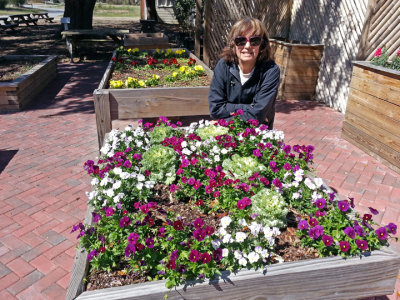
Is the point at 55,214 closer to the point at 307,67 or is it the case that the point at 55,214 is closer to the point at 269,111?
the point at 269,111

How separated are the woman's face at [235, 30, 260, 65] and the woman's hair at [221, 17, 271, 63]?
0.04 meters

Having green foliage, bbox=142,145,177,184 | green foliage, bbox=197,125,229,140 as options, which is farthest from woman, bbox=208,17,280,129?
green foliage, bbox=142,145,177,184

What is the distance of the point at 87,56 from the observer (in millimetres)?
12664

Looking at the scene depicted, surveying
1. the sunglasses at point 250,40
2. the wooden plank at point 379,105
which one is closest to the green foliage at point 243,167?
the sunglasses at point 250,40

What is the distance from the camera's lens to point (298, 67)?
7.59m

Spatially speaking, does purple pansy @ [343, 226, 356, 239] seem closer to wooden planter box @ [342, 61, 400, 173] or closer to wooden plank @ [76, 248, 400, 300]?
wooden plank @ [76, 248, 400, 300]

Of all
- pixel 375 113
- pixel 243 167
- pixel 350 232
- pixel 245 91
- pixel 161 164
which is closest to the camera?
pixel 350 232

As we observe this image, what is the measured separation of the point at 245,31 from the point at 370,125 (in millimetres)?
3160

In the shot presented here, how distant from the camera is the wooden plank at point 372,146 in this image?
468 cm

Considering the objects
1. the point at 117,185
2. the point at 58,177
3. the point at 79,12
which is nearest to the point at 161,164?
the point at 117,185

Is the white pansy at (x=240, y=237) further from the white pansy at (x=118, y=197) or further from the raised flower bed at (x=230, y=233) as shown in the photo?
the white pansy at (x=118, y=197)

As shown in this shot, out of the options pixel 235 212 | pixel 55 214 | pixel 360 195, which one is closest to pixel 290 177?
pixel 235 212

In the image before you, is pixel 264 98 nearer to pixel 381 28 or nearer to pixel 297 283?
pixel 297 283

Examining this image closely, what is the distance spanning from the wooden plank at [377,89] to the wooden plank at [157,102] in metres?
2.49
